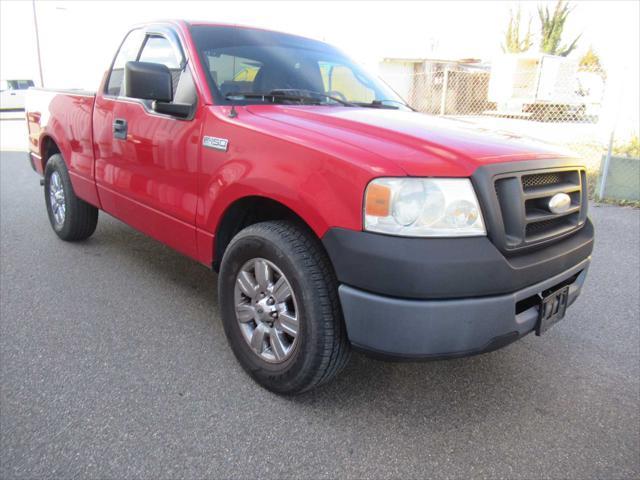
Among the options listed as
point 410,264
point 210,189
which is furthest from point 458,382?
point 210,189

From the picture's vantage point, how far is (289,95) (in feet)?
9.70

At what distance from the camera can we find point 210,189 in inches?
104

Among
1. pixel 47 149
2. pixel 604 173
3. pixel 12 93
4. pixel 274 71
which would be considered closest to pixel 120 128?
pixel 274 71

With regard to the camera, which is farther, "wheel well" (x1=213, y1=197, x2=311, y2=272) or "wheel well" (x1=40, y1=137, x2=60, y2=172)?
"wheel well" (x1=40, y1=137, x2=60, y2=172)

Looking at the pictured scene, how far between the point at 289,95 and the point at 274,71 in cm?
27

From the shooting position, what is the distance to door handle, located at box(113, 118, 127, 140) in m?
3.37

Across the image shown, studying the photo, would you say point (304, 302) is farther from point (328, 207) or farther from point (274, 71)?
point (274, 71)

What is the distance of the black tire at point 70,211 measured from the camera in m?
4.40

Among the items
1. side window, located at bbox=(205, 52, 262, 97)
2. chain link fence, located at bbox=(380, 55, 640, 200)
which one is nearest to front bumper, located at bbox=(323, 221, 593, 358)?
side window, located at bbox=(205, 52, 262, 97)

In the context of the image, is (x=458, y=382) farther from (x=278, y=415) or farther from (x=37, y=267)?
(x=37, y=267)

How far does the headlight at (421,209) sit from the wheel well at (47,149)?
3908 mm

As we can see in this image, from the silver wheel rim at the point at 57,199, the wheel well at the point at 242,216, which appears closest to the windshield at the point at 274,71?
the wheel well at the point at 242,216

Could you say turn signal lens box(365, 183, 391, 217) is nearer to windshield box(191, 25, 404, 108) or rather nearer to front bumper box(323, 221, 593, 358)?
front bumper box(323, 221, 593, 358)

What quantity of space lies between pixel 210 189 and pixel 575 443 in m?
2.09
